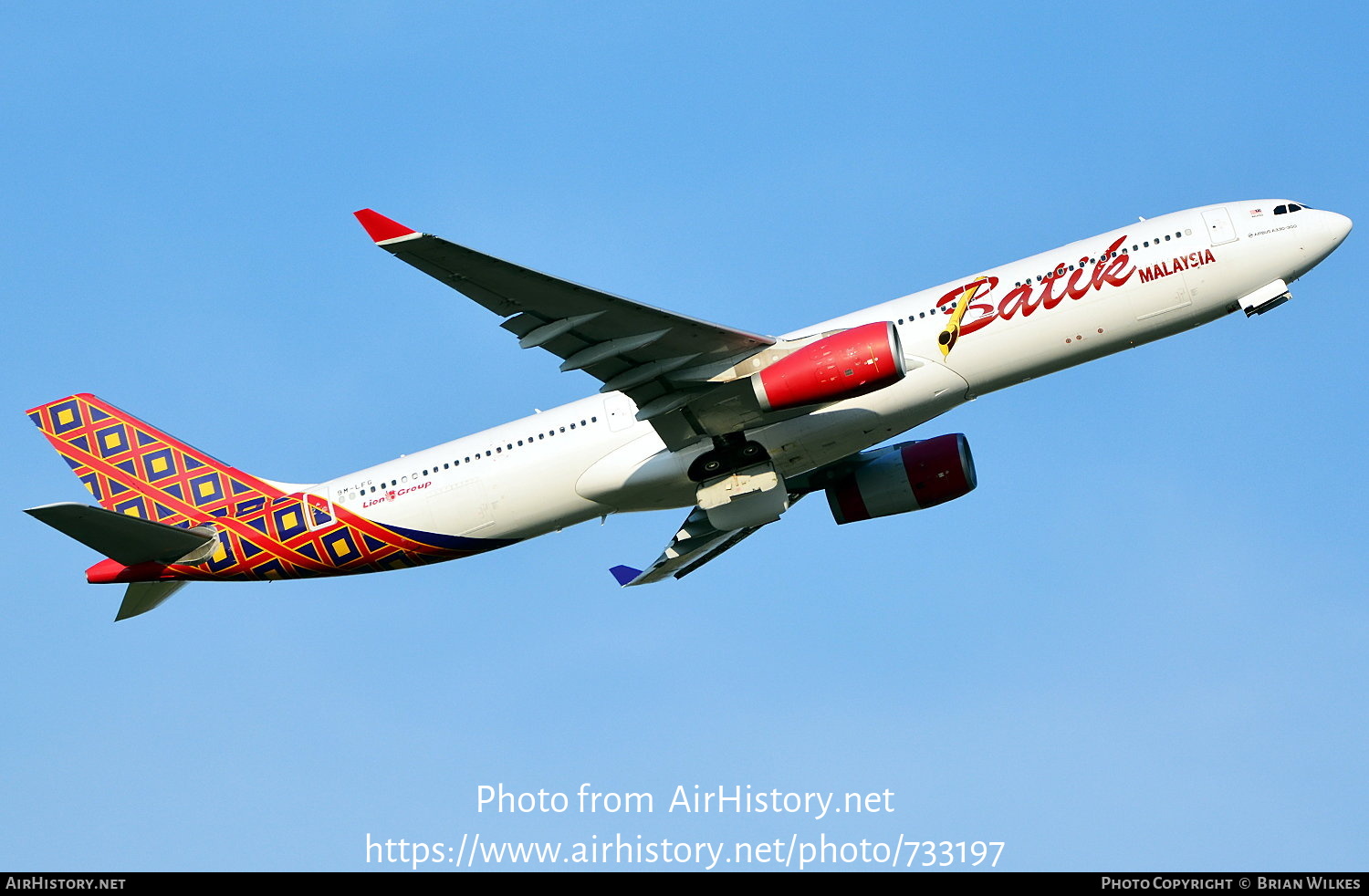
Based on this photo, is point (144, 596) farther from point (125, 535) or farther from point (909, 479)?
point (909, 479)

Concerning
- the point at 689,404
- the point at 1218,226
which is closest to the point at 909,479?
the point at 689,404

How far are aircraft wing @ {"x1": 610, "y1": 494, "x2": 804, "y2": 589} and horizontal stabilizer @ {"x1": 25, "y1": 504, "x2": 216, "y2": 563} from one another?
12092 mm

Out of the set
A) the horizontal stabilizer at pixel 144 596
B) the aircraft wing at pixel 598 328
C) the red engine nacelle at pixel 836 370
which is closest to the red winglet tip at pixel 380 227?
the aircraft wing at pixel 598 328

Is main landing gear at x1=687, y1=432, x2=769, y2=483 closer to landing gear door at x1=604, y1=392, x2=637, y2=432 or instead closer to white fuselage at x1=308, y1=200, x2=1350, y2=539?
white fuselage at x1=308, y1=200, x2=1350, y2=539

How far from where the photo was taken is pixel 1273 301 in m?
33.9

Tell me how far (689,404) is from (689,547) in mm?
8173

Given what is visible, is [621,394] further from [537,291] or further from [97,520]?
[97,520]

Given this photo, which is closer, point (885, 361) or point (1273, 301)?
point (885, 361)

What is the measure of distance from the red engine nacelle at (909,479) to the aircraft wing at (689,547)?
1900 mm

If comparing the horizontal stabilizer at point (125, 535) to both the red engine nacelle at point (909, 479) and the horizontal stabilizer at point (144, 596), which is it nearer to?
the horizontal stabilizer at point (144, 596)

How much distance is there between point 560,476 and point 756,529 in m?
6.97

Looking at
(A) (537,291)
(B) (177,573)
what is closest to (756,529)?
(A) (537,291)

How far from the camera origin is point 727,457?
114 feet

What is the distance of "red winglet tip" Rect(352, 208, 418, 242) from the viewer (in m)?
27.1
